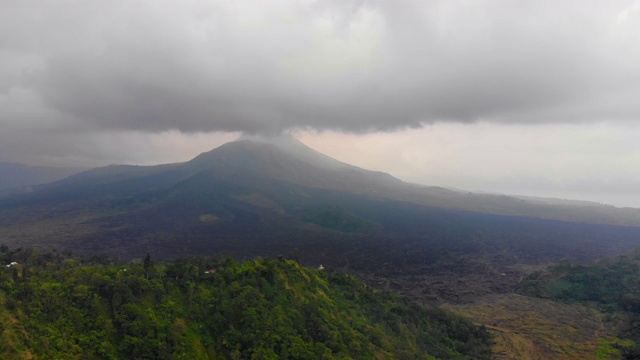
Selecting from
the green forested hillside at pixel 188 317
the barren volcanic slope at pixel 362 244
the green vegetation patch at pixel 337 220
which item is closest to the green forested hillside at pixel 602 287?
the barren volcanic slope at pixel 362 244

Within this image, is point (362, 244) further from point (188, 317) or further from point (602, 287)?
point (188, 317)

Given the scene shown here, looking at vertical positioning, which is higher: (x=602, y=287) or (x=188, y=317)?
(x=188, y=317)

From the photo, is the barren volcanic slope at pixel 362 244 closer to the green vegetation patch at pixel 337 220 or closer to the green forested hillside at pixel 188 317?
the green vegetation patch at pixel 337 220

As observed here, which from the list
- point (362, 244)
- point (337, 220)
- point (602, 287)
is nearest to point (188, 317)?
point (602, 287)

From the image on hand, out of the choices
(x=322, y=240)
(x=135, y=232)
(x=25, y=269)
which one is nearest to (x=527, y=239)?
(x=322, y=240)

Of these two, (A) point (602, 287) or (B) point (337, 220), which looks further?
(B) point (337, 220)

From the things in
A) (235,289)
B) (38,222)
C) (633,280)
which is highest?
(235,289)

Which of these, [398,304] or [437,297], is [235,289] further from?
[437,297]

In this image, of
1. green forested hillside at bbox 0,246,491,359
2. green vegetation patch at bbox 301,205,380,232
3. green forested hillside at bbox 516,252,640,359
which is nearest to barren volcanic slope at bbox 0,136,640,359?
green vegetation patch at bbox 301,205,380,232

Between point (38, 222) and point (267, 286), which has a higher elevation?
point (267, 286)
